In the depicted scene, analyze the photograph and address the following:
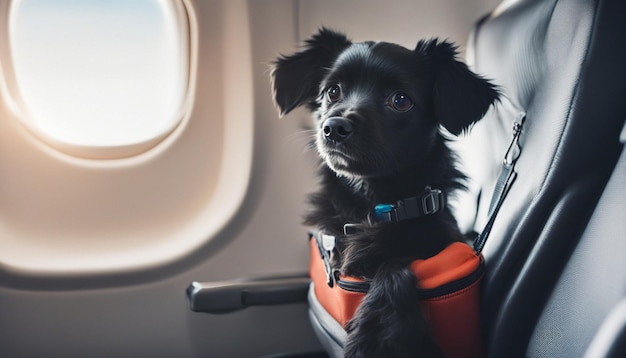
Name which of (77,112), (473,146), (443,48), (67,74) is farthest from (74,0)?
(473,146)

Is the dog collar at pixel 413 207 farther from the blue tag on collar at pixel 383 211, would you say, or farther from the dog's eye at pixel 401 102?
the dog's eye at pixel 401 102

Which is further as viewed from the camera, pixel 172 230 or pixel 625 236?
pixel 172 230

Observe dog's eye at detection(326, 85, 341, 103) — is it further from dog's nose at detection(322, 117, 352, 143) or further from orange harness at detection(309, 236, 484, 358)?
orange harness at detection(309, 236, 484, 358)

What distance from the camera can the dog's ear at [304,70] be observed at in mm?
1269

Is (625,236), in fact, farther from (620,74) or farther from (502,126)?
(502,126)

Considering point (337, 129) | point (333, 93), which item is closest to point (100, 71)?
point (333, 93)

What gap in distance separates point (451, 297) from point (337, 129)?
0.38 m

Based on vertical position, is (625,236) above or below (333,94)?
below

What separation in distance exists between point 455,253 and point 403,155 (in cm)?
23

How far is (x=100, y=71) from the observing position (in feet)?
5.06

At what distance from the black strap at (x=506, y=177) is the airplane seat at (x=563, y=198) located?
12 millimetres

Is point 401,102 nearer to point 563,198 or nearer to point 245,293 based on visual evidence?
point 563,198

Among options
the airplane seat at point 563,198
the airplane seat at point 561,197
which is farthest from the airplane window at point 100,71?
the airplane seat at point 563,198

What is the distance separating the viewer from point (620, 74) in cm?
88
